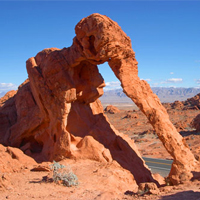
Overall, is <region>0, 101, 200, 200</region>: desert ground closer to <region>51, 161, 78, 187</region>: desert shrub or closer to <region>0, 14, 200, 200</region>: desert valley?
<region>0, 14, 200, 200</region>: desert valley

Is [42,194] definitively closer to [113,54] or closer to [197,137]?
[113,54]

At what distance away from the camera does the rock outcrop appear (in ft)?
35.1

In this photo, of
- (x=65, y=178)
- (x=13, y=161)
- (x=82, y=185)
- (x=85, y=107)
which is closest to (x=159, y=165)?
(x=85, y=107)

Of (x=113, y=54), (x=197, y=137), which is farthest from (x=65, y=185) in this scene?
(x=197, y=137)

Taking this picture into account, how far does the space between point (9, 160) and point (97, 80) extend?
579 centimetres

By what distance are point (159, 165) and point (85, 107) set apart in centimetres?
802

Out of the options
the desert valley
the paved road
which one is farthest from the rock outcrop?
the paved road

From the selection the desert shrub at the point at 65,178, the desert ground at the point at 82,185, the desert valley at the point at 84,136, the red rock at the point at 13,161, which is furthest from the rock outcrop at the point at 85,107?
the desert shrub at the point at 65,178

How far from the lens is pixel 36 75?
13.8 metres

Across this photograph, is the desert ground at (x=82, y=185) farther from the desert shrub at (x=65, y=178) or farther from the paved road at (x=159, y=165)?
the paved road at (x=159, y=165)

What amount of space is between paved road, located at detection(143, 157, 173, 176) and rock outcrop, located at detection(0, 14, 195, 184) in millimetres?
4779

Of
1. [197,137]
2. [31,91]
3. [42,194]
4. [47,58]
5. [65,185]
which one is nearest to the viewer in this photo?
[42,194]

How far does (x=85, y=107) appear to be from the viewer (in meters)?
14.5

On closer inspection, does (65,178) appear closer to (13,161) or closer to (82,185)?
(82,185)
